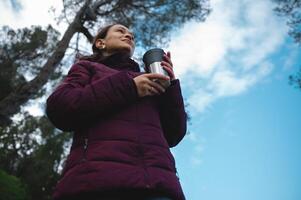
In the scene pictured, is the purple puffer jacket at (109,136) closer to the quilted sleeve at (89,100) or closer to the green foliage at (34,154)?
the quilted sleeve at (89,100)

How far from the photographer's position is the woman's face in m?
2.03

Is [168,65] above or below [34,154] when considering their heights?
below

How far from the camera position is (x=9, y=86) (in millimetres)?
14453

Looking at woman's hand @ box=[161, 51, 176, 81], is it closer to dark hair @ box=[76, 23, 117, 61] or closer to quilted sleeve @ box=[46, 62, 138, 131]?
quilted sleeve @ box=[46, 62, 138, 131]

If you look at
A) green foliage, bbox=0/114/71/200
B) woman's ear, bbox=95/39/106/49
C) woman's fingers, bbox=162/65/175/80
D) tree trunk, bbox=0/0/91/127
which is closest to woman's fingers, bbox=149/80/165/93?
woman's fingers, bbox=162/65/175/80

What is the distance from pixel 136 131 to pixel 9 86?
13915 millimetres

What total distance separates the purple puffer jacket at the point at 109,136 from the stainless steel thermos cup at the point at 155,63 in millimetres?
119

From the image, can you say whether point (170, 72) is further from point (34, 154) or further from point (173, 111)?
point (34, 154)

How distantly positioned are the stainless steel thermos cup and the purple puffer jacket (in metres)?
0.12

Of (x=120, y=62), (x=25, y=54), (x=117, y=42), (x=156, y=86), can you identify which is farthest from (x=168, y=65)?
(x=25, y=54)

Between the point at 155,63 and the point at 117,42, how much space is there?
1.30 feet

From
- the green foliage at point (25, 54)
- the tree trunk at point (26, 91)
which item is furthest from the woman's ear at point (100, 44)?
the green foliage at point (25, 54)

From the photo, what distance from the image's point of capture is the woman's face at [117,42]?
2.03 m

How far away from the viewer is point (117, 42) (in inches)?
80.9
